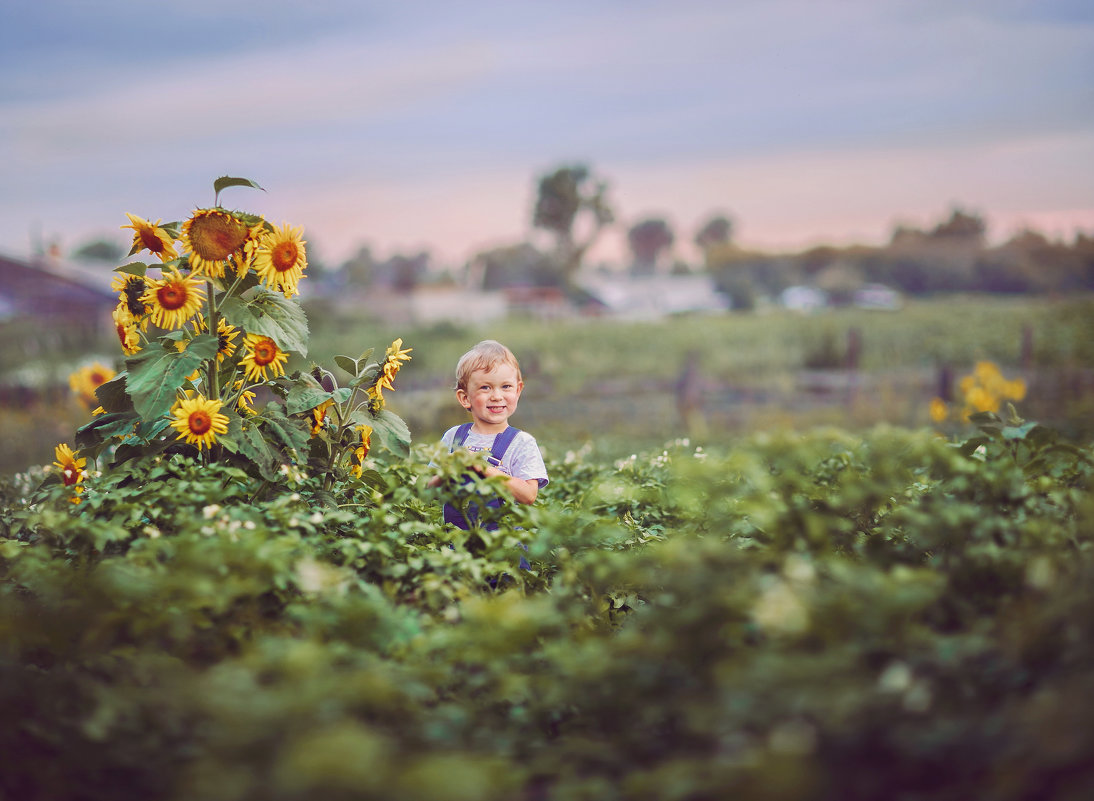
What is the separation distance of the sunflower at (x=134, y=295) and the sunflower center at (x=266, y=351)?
44 centimetres

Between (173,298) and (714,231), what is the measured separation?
389 feet

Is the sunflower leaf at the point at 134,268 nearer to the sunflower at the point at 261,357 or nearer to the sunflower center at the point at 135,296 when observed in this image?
the sunflower center at the point at 135,296

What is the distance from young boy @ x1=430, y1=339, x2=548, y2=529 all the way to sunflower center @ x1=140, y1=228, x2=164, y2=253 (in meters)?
1.15

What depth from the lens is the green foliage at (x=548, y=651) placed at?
136 centimetres

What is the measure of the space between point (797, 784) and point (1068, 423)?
8.60m

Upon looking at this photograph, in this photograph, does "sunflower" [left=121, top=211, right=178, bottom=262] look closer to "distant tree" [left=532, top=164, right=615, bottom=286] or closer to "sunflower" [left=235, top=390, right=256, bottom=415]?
"sunflower" [left=235, top=390, right=256, bottom=415]

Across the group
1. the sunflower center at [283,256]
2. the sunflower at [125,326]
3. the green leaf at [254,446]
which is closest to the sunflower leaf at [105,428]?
the sunflower at [125,326]

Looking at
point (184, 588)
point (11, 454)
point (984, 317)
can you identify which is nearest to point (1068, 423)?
point (184, 588)

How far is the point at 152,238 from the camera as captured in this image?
9.30 ft

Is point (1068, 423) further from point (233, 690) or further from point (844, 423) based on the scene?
point (233, 690)

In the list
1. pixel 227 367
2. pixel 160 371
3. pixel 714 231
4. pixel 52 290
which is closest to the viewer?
pixel 160 371

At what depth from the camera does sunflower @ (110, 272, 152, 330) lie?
2.89 meters

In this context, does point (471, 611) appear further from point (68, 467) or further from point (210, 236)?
point (68, 467)

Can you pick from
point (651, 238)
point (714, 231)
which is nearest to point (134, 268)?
point (714, 231)
